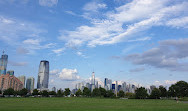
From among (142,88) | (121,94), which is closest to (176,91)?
(142,88)

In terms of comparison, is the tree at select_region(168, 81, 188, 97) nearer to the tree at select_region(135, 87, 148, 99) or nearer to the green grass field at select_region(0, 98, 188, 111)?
the tree at select_region(135, 87, 148, 99)

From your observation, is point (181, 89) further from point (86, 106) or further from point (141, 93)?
point (86, 106)

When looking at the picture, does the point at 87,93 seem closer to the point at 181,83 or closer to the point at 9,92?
the point at 9,92

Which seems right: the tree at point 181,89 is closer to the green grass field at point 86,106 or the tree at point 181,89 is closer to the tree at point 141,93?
the tree at point 141,93

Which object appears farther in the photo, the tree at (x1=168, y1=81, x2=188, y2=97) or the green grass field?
the tree at (x1=168, y1=81, x2=188, y2=97)

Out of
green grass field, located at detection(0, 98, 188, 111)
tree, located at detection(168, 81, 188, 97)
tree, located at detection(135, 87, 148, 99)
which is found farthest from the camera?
tree, located at detection(168, 81, 188, 97)

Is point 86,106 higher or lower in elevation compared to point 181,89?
higher

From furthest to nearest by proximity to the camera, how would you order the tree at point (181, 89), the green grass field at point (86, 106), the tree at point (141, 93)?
the tree at point (181, 89), the tree at point (141, 93), the green grass field at point (86, 106)

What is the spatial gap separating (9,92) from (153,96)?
125974 mm

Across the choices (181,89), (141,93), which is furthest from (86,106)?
(181,89)

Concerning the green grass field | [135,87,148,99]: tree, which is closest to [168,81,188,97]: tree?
[135,87,148,99]: tree

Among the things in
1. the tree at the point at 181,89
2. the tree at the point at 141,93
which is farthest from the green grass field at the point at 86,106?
the tree at the point at 181,89

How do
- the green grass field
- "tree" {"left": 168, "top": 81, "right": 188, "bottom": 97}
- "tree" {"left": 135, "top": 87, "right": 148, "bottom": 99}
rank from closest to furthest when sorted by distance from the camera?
the green grass field, "tree" {"left": 135, "top": 87, "right": 148, "bottom": 99}, "tree" {"left": 168, "top": 81, "right": 188, "bottom": 97}

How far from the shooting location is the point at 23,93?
153m
